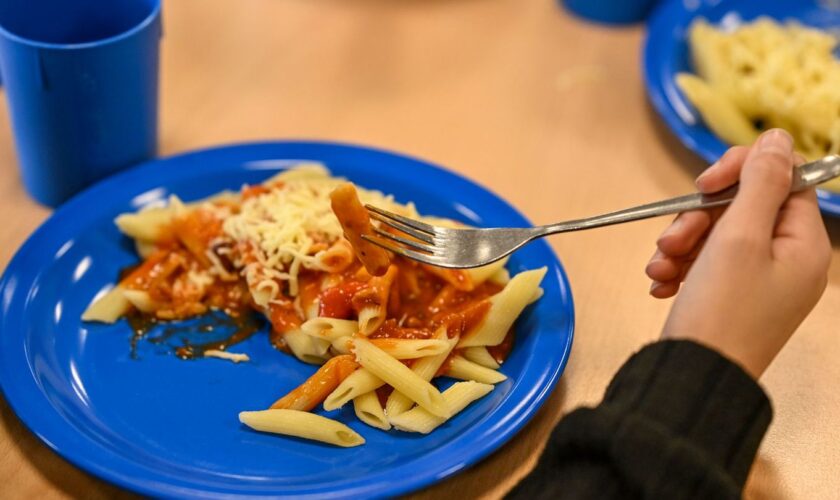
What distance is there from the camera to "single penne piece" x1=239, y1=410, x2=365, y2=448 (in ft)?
3.36

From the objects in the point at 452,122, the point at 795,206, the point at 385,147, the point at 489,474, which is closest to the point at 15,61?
the point at 385,147

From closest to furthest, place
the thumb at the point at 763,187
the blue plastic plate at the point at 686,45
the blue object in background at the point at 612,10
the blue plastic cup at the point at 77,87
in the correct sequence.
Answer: the thumb at the point at 763,187 → the blue plastic cup at the point at 77,87 → the blue plastic plate at the point at 686,45 → the blue object in background at the point at 612,10

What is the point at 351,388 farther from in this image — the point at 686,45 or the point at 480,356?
the point at 686,45

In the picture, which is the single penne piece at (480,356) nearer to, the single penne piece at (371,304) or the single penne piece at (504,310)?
the single penne piece at (504,310)

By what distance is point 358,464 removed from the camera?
3.30ft

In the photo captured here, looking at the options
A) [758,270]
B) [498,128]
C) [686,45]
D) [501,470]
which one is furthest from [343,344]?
[686,45]

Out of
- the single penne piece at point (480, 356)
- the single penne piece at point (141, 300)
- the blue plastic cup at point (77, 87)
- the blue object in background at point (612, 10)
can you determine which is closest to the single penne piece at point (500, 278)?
the single penne piece at point (480, 356)

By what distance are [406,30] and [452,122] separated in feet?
1.10

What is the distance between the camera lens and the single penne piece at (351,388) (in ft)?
3.47

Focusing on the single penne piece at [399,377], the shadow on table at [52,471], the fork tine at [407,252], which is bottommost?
the shadow on table at [52,471]

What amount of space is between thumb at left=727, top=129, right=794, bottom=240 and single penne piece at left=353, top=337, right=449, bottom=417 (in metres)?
0.38

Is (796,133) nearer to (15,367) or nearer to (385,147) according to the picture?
(385,147)

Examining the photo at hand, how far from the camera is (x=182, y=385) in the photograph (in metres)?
1.12

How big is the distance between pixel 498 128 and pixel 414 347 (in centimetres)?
66
